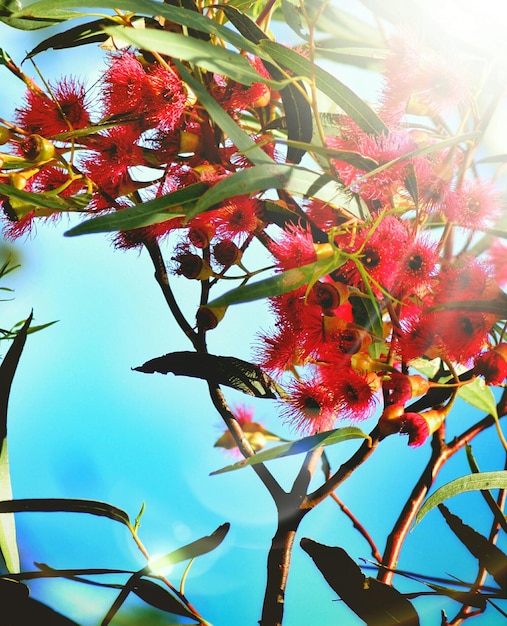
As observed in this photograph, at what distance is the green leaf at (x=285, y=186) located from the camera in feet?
1.32

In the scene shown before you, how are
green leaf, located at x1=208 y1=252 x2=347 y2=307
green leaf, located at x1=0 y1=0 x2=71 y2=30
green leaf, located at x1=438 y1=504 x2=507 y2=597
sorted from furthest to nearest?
green leaf, located at x1=0 y1=0 x2=71 y2=30, green leaf, located at x1=438 y1=504 x2=507 y2=597, green leaf, located at x1=208 y1=252 x2=347 y2=307

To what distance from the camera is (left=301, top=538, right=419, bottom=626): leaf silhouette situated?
490 millimetres

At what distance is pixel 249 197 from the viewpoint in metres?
0.52

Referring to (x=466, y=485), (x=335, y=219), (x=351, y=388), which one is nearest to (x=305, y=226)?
(x=335, y=219)

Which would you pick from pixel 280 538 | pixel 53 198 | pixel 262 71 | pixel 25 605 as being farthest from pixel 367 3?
pixel 25 605

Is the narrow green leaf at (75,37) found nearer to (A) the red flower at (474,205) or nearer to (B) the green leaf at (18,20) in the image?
(B) the green leaf at (18,20)

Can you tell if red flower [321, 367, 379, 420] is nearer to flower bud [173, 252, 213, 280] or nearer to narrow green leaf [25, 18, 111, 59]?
flower bud [173, 252, 213, 280]

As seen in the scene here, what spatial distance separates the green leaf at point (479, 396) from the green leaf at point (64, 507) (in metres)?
0.35

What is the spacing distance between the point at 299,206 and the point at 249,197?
5 cm

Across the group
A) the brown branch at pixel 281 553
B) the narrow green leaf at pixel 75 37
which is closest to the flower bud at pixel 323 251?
the brown branch at pixel 281 553

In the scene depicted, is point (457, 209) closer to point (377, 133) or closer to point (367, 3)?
point (377, 133)

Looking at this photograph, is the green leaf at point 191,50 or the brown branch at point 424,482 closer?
the green leaf at point 191,50

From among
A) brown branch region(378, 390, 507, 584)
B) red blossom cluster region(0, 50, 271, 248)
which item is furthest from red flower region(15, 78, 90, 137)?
brown branch region(378, 390, 507, 584)

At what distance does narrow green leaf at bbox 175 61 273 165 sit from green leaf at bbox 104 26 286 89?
19 mm
